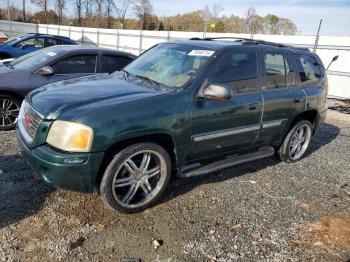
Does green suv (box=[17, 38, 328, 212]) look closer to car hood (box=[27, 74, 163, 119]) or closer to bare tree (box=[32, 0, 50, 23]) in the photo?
car hood (box=[27, 74, 163, 119])

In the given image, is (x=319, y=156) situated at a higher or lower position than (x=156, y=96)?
lower

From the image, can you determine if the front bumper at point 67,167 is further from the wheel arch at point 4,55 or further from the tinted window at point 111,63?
the wheel arch at point 4,55

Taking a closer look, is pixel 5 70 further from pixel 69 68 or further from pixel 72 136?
pixel 72 136

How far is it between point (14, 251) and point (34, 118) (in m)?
1.31

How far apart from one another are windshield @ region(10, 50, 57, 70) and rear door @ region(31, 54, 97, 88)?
0.81 feet

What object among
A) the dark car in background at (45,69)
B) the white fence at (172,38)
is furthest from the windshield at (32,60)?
the white fence at (172,38)

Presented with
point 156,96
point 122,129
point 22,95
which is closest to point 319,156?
point 156,96

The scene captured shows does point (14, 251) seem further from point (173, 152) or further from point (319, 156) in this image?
point (319, 156)

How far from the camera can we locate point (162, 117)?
12.4ft

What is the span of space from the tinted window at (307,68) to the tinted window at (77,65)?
12.6 feet

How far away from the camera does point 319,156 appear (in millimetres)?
6504

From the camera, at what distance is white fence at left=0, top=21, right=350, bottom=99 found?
12727 mm

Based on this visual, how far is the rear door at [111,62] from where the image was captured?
283 inches

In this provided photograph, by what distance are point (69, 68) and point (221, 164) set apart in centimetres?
376
